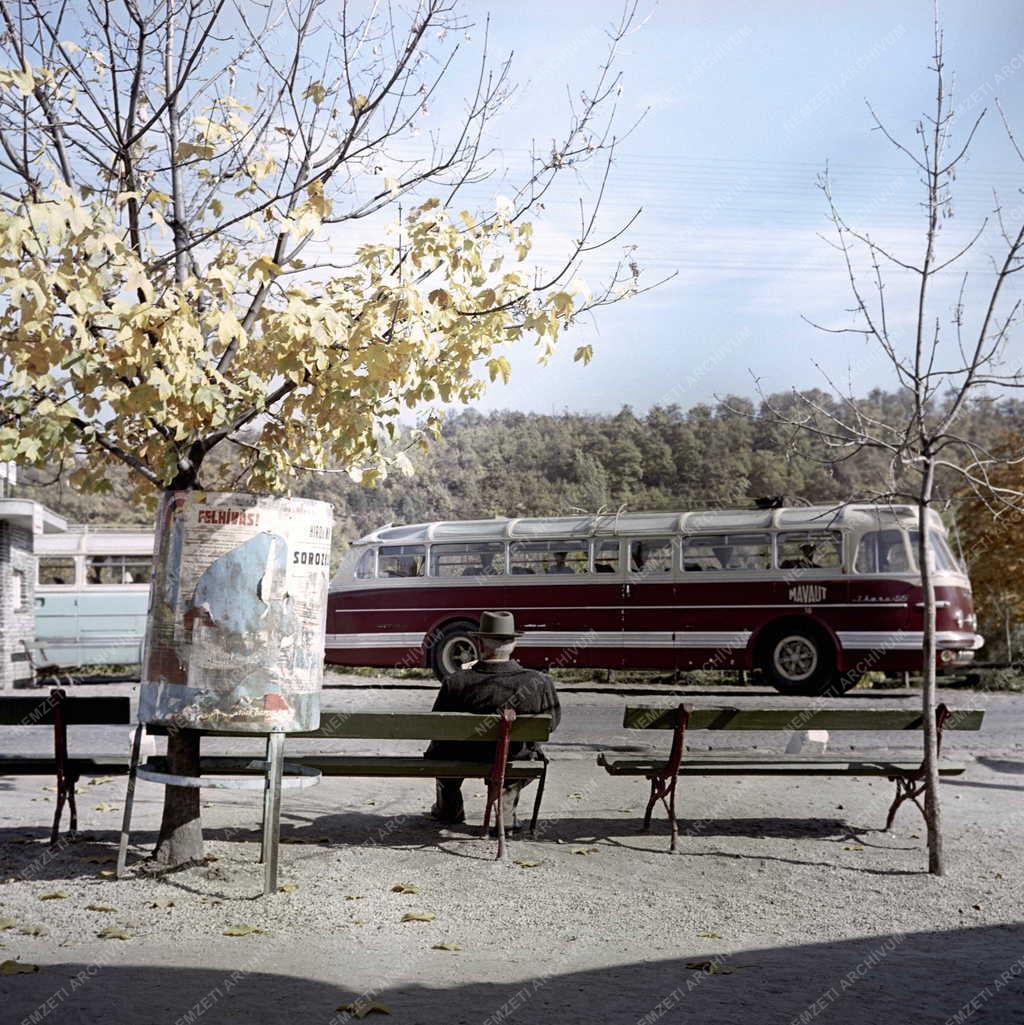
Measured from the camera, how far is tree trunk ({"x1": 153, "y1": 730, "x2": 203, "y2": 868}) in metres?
7.07

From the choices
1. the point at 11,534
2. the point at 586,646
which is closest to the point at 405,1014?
the point at 586,646

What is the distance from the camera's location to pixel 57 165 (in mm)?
7281

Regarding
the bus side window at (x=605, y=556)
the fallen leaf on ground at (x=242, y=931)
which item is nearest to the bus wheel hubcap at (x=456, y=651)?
the bus side window at (x=605, y=556)

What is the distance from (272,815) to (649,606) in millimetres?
16492

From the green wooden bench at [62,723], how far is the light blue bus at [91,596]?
61.6 feet

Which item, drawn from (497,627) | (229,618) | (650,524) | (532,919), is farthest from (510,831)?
(650,524)

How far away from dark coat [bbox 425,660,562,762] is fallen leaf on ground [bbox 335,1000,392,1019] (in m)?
3.49

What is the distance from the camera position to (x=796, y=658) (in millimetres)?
21547

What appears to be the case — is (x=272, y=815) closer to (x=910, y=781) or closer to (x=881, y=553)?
(x=910, y=781)

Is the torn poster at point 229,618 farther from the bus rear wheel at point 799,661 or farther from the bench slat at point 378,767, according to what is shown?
the bus rear wheel at point 799,661

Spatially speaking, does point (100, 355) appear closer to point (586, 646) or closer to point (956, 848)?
point (956, 848)

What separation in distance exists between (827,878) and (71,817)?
457 cm

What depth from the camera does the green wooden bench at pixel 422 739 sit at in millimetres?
7633

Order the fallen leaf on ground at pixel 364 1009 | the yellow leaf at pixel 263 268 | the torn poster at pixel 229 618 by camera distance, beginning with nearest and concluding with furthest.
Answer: the fallen leaf on ground at pixel 364 1009 → the yellow leaf at pixel 263 268 → the torn poster at pixel 229 618
